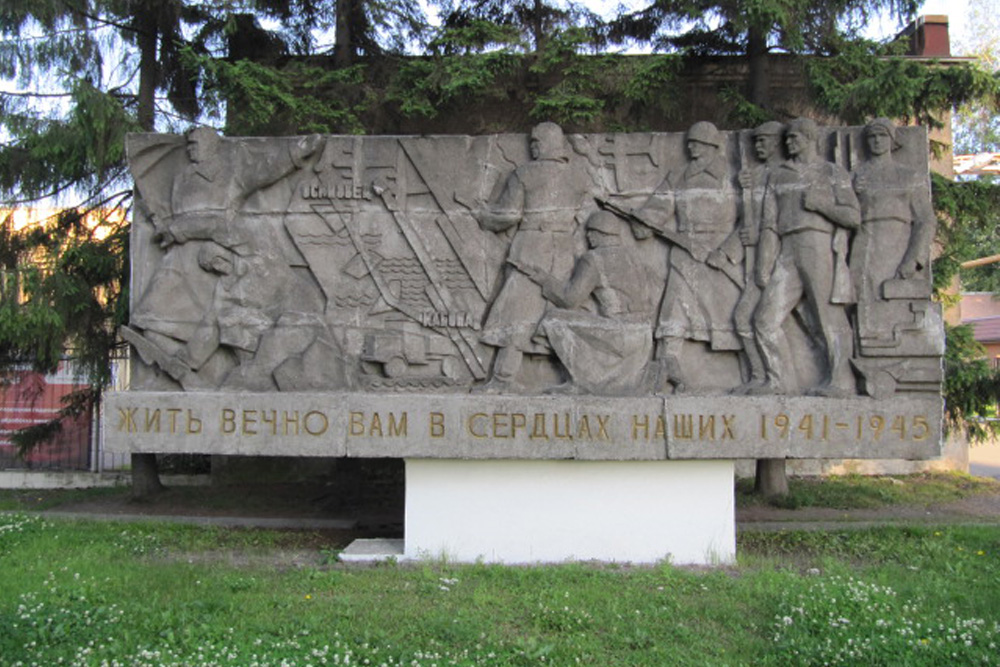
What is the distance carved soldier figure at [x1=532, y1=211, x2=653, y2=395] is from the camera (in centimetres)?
692

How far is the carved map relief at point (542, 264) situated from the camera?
6.92m

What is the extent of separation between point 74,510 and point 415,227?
5249 millimetres

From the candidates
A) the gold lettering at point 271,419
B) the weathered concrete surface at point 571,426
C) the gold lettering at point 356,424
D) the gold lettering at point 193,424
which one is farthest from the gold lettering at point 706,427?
the gold lettering at point 193,424

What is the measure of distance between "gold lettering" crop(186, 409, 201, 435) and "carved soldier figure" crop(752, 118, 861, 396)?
4.29 m

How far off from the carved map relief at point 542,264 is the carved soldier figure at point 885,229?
2 centimetres

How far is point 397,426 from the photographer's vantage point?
6836 mm

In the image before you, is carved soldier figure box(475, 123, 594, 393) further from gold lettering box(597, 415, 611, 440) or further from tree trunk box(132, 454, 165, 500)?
tree trunk box(132, 454, 165, 500)

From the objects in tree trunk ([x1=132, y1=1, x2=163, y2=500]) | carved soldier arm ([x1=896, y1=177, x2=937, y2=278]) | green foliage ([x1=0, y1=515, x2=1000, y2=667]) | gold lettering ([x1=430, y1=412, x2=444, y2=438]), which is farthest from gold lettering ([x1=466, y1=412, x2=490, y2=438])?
tree trunk ([x1=132, y1=1, x2=163, y2=500])

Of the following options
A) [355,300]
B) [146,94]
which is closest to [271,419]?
[355,300]

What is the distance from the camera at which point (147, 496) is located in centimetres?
1003

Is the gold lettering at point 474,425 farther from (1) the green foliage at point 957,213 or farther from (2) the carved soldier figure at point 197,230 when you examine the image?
(1) the green foliage at point 957,213

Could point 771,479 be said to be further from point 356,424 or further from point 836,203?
point 356,424

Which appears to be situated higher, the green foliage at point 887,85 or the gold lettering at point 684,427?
the green foliage at point 887,85

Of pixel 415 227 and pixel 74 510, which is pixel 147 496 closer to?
pixel 74 510
